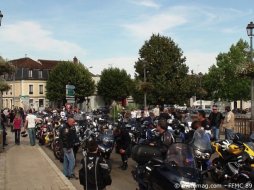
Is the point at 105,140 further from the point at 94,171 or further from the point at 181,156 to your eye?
the point at 94,171

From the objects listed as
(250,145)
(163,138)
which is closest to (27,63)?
(250,145)

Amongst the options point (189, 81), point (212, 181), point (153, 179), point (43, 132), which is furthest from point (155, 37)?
point (153, 179)

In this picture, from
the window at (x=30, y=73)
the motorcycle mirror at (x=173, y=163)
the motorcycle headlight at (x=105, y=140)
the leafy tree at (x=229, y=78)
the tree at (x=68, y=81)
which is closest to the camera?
the motorcycle mirror at (x=173, y=163)

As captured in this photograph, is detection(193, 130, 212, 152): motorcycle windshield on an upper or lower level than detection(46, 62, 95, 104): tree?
lower

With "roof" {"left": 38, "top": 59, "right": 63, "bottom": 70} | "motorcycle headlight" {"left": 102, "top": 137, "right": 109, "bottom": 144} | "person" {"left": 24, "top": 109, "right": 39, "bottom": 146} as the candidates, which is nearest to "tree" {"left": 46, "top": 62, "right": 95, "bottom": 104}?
"roof" {"left": 38, "top": 59, "right": 63, "bottom": 70}

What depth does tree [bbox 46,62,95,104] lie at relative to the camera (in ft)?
224

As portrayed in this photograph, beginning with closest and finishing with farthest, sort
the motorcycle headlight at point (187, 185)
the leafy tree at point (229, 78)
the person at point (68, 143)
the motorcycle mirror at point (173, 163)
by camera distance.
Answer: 1. the motorcycle headlight at point (187, 185)
2. the motorcycle mirror at point (173, 163)
3. the person at point (68, 143)
4. the leafy tree at point (229, 78)

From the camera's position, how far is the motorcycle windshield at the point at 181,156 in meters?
7.18

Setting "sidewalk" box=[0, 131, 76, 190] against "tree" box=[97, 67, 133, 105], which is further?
"tree" box=[97, 67, 133, 105]

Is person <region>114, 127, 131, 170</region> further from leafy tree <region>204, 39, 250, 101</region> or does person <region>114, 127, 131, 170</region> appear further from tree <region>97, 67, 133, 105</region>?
tree <region>97, 67, 133, 105</region>

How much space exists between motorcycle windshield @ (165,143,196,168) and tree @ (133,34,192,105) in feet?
120

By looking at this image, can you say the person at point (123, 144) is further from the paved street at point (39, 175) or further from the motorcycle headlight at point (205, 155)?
the motorcycle headlight at point (205, 155)

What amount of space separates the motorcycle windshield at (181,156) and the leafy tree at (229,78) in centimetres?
5204

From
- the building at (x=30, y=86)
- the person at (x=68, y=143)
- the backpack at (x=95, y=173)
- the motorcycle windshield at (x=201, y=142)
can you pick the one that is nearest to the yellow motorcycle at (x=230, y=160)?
the motorcycle windshield at (x=201, y=142)
